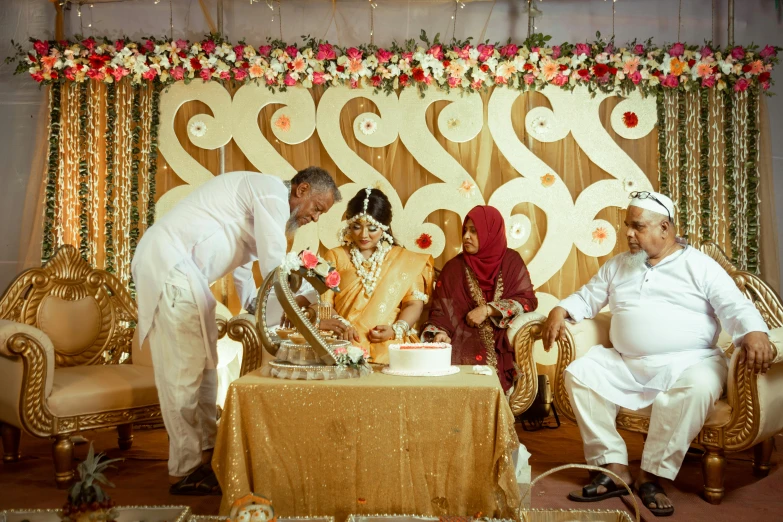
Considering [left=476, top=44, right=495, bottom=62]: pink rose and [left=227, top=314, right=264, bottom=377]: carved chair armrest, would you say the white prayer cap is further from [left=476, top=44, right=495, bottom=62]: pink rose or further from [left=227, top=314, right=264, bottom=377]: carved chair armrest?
[left=227, top=314, right=264, bottom=377]: carved chair armrest

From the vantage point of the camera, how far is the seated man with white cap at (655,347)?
3.30 m

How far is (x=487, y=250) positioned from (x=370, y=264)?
819 millimetres

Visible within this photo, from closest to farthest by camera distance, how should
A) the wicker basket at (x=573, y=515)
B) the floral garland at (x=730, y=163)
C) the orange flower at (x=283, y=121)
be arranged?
the wicker basket at (x=573, y=515) → the floral garland at (x=730, y=163) → the orange flower at (x=283, y=121)

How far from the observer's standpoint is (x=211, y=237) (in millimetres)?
3531

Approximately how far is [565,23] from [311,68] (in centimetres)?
209

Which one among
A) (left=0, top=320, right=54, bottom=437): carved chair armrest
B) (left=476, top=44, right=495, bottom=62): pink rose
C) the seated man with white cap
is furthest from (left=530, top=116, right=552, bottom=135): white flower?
(left=0, top=320, right=54, bottom=437): carved chair armrest

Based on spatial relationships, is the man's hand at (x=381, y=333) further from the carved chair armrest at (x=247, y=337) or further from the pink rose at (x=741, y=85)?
the pink rose at (x=741, y=85)

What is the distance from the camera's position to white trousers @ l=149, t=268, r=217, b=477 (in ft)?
11.0

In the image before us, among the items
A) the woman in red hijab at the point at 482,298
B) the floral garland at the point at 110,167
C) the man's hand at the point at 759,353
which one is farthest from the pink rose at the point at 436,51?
the man's hand at the point at 759,353

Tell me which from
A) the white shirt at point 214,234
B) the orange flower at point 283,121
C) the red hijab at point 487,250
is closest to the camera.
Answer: the white shirt at point 214,234

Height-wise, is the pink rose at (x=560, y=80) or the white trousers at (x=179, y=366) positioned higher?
the pink rose at (x=560, y=80)

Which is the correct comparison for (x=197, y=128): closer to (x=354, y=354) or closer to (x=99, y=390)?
(x=99, y=390)

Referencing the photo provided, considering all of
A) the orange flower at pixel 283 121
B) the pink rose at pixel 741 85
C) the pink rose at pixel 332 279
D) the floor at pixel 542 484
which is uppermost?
the pink rose at pixel 741 85

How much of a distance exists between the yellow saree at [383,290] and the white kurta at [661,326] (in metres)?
1.30
